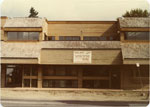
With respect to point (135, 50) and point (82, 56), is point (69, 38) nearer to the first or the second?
point (82, 56)

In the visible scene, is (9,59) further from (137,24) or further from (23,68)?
(137,24)

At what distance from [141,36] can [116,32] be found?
4404 mm

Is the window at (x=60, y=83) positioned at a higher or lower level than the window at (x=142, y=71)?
lower

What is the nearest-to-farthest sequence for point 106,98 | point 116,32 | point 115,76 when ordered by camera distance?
1. point 106,98
2. point 115,76
3. point 116,32

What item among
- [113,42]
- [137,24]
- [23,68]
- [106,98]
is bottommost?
[106,98]

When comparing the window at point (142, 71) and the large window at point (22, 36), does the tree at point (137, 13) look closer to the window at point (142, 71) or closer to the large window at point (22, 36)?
the window at point (142, 71)

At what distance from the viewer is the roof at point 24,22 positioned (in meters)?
37.0

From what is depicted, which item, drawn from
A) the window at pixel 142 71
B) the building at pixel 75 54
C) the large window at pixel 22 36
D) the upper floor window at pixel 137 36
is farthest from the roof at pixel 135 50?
the large window at pixel 22 36

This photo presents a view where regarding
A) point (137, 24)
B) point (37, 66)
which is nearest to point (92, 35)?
point (137, 24)

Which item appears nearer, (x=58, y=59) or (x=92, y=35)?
(x=58, y=59)

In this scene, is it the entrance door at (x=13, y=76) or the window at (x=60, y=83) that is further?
the entrance door at (x=13, y=76)

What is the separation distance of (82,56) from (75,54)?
1.01 meters

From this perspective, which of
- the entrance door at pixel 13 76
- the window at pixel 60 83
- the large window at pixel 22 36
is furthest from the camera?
the entrance door at pixel 13 76

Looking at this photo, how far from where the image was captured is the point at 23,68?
3603cm
